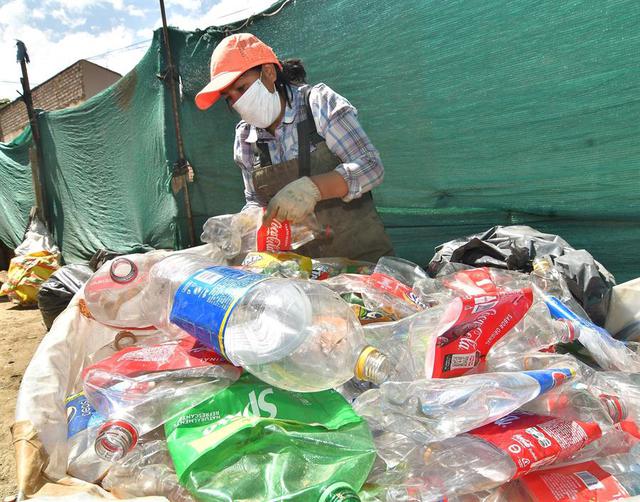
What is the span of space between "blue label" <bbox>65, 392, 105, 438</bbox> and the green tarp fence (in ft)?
6.55

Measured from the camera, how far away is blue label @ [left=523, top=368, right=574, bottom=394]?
0.92 m

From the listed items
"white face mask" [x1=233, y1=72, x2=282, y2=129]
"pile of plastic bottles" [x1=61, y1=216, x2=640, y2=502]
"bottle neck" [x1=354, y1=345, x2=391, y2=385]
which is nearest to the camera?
"pile of plastic bottles" [x1=61, y1=216, x2=640, y2=502]

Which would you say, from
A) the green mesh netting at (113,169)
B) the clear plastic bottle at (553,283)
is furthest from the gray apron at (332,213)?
the green mesh netting at (113,169)

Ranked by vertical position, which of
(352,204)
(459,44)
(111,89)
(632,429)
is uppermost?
(111,89)

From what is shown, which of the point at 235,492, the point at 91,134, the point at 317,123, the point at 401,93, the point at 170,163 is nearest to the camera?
the point at 235,492

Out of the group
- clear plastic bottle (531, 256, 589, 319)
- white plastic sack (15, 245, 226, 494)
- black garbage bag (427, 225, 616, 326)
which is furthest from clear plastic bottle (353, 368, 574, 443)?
black garbage bag (427, 225, 616, 326)

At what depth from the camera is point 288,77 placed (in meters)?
2.15

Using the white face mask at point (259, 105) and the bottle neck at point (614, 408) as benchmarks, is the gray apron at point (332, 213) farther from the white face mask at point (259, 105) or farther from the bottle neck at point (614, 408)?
the bottle neck at point (614, 408)

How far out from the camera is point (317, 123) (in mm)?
1998

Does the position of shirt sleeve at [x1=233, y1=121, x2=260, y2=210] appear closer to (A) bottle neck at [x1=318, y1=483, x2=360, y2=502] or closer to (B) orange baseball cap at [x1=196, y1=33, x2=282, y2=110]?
(B) orange baseball cap at [x1=196, y1=33, x2=282, y2=110]

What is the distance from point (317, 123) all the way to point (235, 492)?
155 cm

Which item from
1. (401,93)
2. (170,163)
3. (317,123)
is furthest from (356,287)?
(170,163)

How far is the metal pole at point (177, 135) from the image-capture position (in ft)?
12.5

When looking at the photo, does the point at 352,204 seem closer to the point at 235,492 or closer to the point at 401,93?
the point at 401,93
